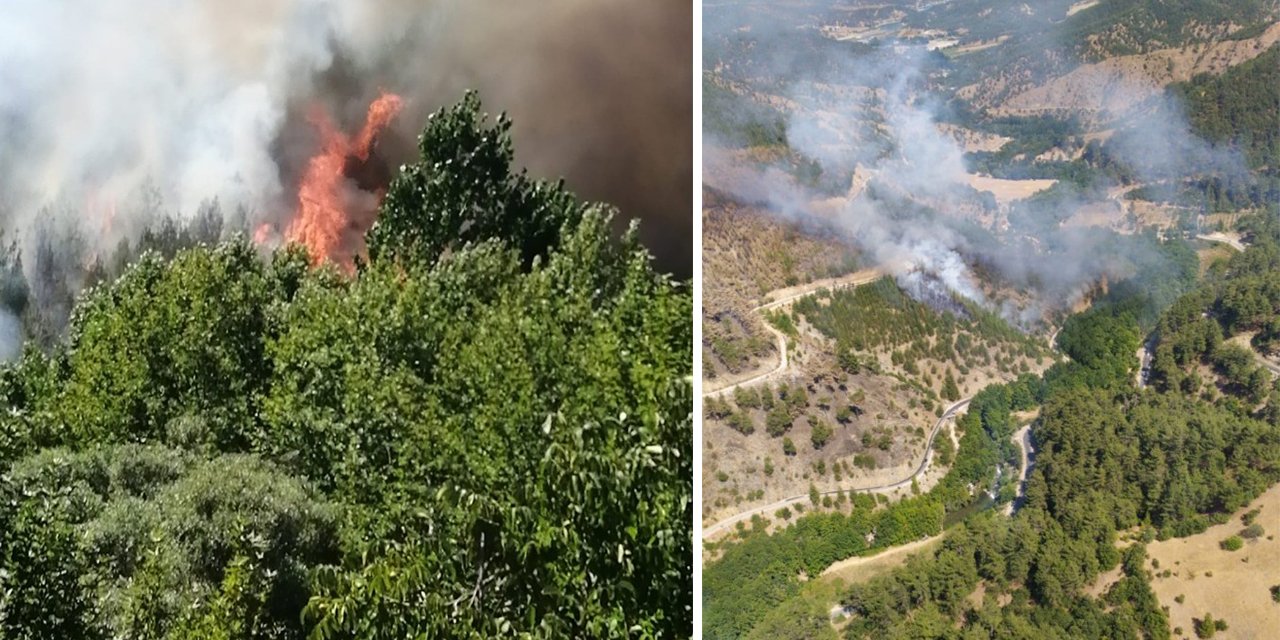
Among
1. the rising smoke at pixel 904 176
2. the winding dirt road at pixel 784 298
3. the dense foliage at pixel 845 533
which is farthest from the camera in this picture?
Result: the winding dirt road at pixel 784 298

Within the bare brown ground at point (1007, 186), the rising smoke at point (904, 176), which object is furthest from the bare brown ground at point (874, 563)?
the bare brown ground at point (1007, 186)

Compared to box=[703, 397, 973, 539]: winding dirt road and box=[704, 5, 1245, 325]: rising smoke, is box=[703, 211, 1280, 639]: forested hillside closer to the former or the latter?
box=[703, 397, 973, 539]: winding dirt road

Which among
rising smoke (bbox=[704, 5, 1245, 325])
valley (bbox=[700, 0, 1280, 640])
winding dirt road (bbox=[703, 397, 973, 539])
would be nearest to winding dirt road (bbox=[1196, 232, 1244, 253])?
valley (bbox=[700, 0, 1280, 640])

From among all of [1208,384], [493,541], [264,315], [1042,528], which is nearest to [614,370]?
[493,541]

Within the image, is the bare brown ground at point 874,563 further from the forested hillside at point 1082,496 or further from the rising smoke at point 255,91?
the rising smoke at point 255,91

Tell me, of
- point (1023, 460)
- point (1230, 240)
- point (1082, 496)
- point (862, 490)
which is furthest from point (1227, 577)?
point (862, 490)
